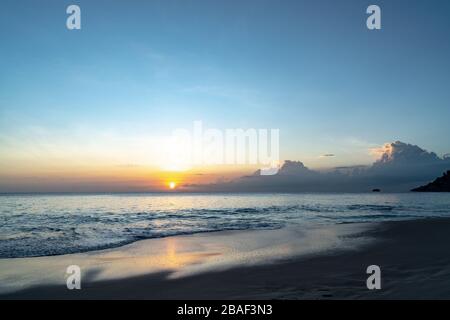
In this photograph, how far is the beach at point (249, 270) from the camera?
823 cm

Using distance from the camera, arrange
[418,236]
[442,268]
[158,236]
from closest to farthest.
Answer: [442,268] → [418,236] → [158,236]

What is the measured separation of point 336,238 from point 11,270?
1446cm

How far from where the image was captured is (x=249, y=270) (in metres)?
10.8

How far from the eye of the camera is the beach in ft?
27.0

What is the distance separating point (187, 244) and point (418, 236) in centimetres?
1212

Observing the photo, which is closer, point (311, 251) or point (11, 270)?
point (11, 270)
